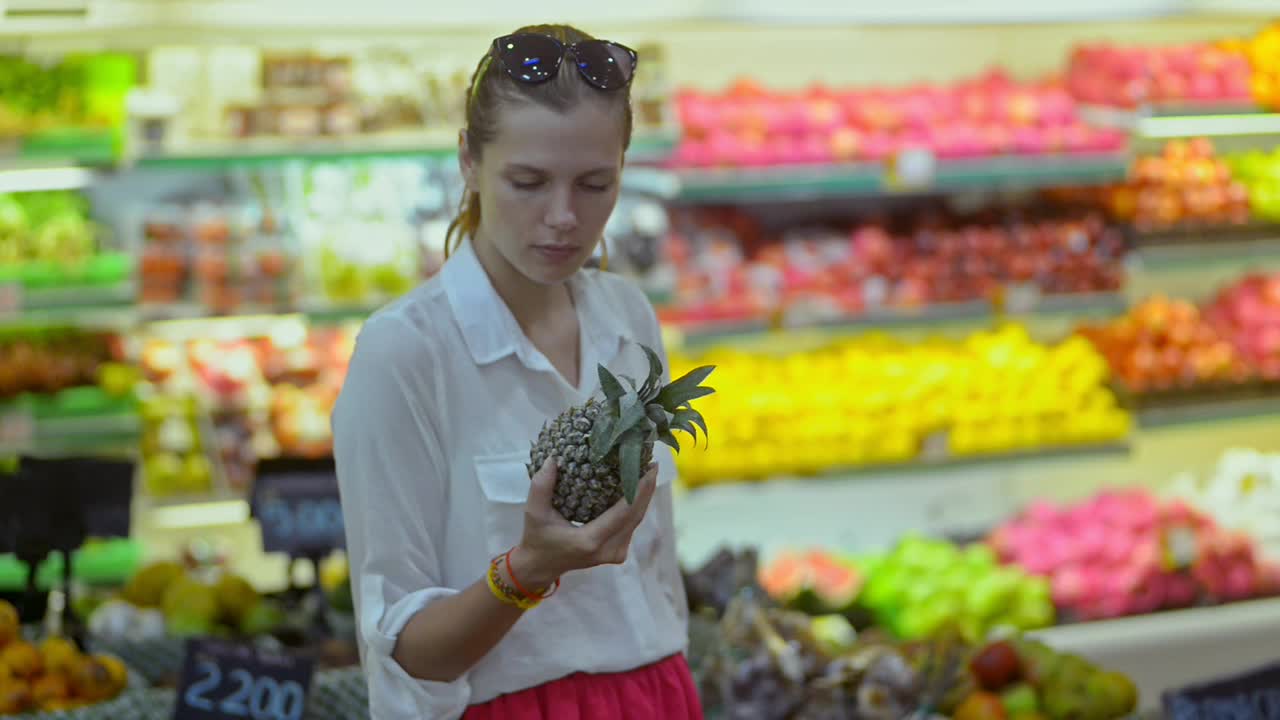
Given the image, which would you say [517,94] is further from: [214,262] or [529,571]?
[214,262]

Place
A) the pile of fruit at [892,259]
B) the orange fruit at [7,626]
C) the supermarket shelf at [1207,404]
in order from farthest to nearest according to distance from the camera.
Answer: the supermarket shelf at [1207,404] → the pile of fruit at [892,259] → the orange fruit at [7,626]

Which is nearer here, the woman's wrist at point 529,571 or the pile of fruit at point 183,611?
the woman's wrist at point 529,571

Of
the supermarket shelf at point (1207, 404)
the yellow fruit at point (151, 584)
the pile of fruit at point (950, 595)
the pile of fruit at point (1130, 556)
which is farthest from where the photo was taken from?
the supermarket shelf at point (1207, 404)

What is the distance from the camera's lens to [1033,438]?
4793mm

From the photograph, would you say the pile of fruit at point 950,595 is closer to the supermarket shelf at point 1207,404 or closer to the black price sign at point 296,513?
the supermarket shelf at point 1207,404

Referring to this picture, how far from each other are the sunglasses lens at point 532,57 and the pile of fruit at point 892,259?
123 inches

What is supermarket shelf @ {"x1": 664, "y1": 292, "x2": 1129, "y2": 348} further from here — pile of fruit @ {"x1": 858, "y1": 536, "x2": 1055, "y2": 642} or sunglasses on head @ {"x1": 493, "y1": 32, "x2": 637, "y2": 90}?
sunglasses on head @ {"x1": 493, "y1": 32, "x2": 637, "y2": 90}

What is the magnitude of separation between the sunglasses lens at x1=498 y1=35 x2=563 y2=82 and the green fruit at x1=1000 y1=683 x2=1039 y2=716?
1.76m

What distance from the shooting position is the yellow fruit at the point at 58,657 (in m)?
2.36

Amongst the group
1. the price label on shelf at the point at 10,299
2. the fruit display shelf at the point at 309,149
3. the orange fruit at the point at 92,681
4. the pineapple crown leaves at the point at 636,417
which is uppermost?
the fruit display shelf at the point at 309,149

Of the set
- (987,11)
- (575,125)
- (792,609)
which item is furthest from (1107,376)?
(575,125)

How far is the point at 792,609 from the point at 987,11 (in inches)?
88.3

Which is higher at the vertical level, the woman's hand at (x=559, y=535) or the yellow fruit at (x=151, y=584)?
the woman's hand at (x=559, y=535)

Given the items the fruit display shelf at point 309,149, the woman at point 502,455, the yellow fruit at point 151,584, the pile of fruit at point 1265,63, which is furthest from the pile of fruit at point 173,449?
the pile of fruit at point 1265,63
